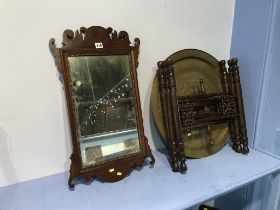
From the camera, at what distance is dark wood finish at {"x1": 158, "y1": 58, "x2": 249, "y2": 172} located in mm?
1037

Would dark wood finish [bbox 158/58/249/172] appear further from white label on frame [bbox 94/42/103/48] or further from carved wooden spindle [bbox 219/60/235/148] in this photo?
white label on frame [bbox 94/42/103/48]

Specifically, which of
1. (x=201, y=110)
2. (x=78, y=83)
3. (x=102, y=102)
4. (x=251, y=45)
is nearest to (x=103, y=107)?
(x=102, y=102)

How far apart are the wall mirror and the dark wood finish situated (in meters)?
0.11

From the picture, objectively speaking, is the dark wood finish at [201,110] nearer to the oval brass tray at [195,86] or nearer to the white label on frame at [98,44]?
the oval brass tray at [195,86]

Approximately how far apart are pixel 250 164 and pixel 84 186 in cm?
73

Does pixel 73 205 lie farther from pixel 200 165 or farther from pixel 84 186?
pixel 200 165

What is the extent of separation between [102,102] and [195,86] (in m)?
0.47

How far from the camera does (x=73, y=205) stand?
0.85m

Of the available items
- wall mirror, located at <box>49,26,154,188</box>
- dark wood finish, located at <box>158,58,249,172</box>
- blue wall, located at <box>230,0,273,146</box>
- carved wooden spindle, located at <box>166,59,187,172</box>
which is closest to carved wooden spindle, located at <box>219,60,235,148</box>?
dark wood finish, located at <box>158,58,249,172</box>

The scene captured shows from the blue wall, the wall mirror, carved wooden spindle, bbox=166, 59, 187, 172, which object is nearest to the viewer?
the wall mirror

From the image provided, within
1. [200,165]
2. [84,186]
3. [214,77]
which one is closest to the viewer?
[84,186]

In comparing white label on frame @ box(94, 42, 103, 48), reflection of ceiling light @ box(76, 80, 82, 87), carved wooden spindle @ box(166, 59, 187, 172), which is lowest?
carved wooden spindle @ box(166, 59, 187, 172)

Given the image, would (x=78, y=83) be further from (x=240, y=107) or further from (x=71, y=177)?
(x=240, y=107)

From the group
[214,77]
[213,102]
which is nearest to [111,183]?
[213,102]
